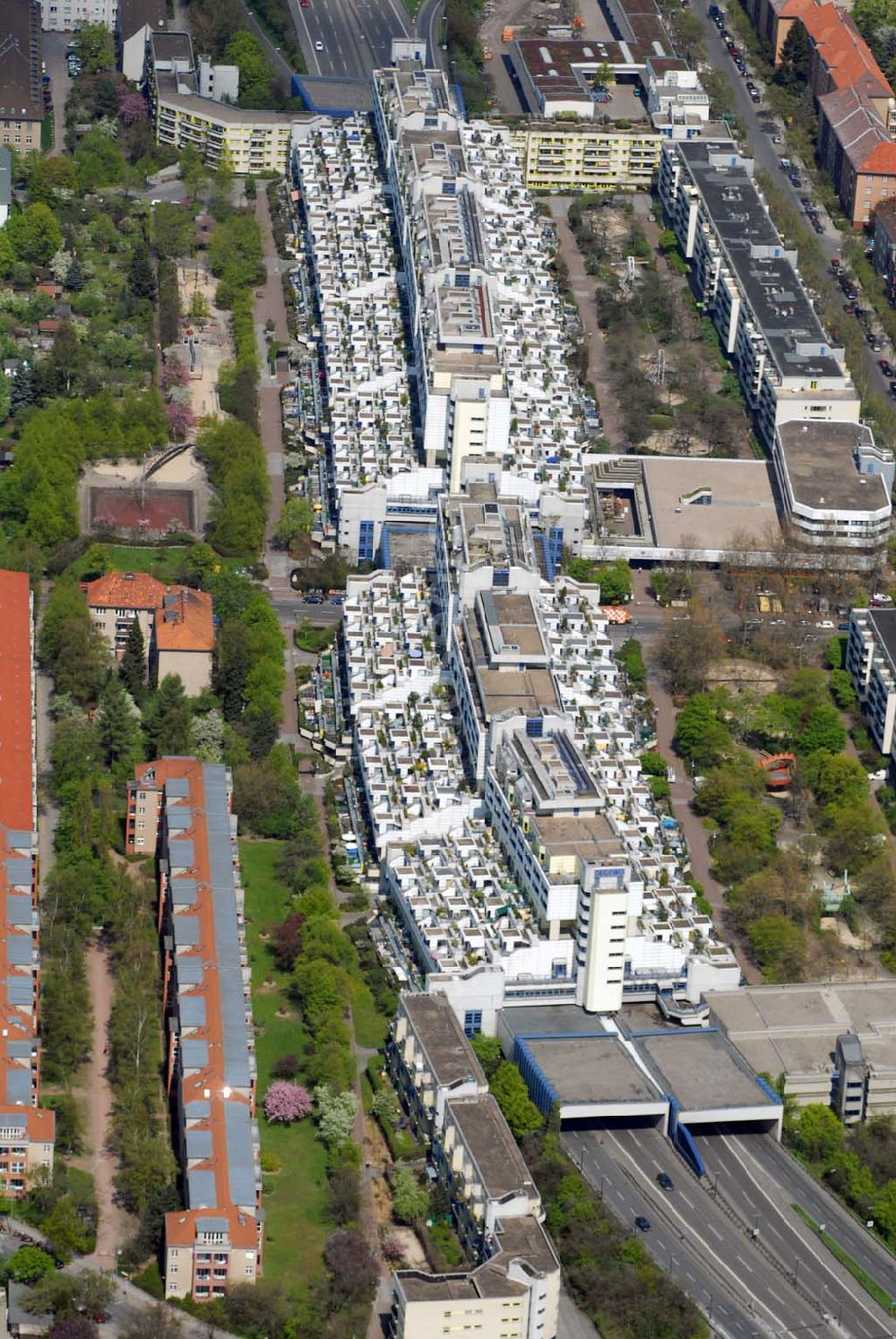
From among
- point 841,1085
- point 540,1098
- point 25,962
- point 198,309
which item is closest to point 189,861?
point 25,962

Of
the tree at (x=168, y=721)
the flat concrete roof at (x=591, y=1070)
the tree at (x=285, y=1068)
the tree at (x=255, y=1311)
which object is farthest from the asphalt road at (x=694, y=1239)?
the tree at (x=168, y=721)

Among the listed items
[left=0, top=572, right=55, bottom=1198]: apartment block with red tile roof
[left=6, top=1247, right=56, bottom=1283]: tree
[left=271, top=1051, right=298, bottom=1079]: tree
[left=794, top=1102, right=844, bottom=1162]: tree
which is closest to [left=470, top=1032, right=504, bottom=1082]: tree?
[left=271, top=1051, right=298, bottom=1079]: tree

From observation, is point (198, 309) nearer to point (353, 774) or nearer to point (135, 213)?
point (135, 213)

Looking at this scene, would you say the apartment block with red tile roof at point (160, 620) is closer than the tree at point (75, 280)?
Yes

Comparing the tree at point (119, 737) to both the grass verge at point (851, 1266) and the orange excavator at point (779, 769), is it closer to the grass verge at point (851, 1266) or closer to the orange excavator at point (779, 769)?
the orange excavator at point (779, 769)

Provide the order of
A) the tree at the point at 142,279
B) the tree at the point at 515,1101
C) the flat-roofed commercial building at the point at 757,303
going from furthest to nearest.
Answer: the tree at the point at 142,279, the flat-roofed commercial building at the point at 757,303, the tree at the point at 515,1101

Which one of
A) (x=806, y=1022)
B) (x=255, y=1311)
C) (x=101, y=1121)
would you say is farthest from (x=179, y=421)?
(x=255, y=1311)

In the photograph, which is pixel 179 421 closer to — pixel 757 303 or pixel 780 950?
pixel 757 303
